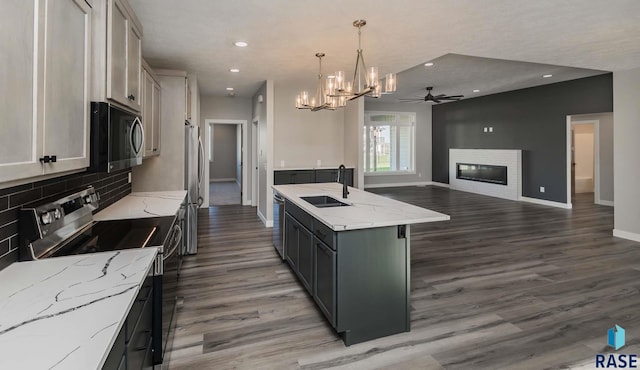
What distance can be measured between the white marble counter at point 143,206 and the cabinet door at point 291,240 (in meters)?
1.08

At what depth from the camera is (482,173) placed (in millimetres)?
9359

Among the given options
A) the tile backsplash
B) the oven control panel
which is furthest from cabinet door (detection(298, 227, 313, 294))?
the tile backsplash

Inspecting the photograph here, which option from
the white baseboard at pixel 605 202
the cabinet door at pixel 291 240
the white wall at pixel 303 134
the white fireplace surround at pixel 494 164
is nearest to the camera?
the cabinet door at pixel 291 240

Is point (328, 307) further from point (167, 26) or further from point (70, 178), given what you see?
point (167, 26)

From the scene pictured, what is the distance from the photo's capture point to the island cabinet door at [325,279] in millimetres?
2322

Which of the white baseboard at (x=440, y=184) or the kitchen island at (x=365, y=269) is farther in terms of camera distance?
the white baseboard at (x=440, y=184)

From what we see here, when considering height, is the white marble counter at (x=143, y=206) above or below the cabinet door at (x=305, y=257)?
above

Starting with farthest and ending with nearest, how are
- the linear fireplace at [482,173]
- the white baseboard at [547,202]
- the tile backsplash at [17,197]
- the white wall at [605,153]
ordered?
1. the linear fireplace at [482,173]
2. the white wall at [605,153]
3. the white baseboard at [547,202]
4. the tile backsplash at [17,197]

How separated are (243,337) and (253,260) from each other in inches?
66.4

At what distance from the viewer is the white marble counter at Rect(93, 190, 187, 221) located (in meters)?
2.56

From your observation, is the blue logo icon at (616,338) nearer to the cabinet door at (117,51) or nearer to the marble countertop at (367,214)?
the marble countertop at (367,214)

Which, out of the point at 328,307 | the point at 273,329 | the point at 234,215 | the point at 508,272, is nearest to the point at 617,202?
the point at 508,272

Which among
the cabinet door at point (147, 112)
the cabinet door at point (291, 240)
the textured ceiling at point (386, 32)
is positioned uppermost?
the textured ceiling at point (386, 32)

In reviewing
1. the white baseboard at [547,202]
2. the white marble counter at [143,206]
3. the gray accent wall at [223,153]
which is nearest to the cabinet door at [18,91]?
the white marble counter at [143,206]
